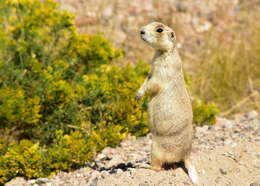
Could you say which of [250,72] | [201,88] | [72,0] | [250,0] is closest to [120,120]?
[201,88]

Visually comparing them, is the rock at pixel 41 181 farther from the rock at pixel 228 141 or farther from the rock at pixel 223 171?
the rock at pixel 228 141

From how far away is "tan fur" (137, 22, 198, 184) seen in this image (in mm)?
4496

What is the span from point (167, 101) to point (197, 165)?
0.80 metres

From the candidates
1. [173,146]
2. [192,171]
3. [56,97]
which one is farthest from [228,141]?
[56,97]

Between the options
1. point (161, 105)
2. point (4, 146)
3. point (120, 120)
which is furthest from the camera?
point (120, 120)

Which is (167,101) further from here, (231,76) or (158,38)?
(231,76)

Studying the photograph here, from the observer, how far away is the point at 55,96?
19.0ft

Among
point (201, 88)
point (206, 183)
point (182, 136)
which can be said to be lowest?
point (201, 88)

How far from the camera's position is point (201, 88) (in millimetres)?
8211

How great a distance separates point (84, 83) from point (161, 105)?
177cm

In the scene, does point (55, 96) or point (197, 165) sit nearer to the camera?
point (197, 165)

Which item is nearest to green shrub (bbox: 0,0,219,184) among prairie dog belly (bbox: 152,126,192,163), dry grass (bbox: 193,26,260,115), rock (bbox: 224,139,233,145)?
rock (bbox: 224,139,233,145)

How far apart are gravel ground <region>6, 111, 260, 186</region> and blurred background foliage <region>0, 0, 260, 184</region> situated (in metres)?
0.14

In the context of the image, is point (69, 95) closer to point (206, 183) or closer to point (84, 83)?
point (84, 83)
